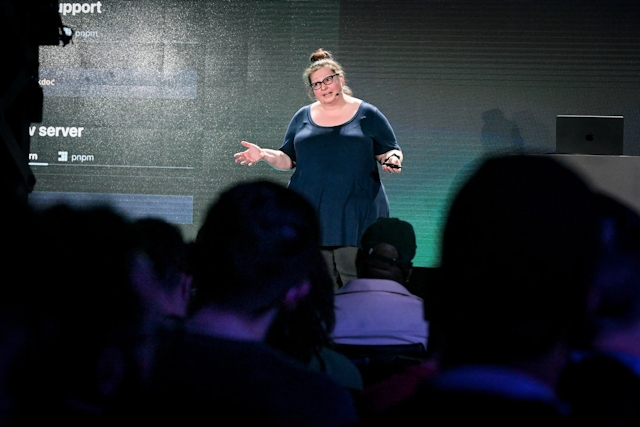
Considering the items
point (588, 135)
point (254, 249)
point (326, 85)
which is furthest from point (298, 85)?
point (254, 249)

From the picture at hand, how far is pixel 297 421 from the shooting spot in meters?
0.91

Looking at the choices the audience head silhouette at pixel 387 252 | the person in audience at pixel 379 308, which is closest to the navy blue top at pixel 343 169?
the audience head silhouette at pixel 387 252

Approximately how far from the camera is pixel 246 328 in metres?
1.16

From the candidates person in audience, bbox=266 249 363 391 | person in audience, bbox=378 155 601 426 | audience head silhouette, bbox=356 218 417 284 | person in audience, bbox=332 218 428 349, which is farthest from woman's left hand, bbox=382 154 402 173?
person in audience, bbox=378 155 601 426

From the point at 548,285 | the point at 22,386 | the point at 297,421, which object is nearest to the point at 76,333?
the point at 22,386

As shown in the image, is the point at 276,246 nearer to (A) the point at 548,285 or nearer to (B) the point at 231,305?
(B) the point at 231,305

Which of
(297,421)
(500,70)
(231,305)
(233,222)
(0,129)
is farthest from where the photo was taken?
(500,70)

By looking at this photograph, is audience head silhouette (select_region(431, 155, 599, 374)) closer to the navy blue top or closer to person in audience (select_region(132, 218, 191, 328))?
person in audience (select_region(132, 218, 191, 328))

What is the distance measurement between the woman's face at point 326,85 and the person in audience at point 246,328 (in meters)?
2.46

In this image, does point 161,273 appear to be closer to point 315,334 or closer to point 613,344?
point 315,334

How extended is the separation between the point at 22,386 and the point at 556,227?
2.99 feet

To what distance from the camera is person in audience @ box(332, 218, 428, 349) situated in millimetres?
1968

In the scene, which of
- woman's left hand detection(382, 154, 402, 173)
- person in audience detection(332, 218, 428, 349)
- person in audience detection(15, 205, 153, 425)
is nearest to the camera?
person in audience detection(15, 205, 153, 425)

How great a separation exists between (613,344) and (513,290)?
6.4 inches
